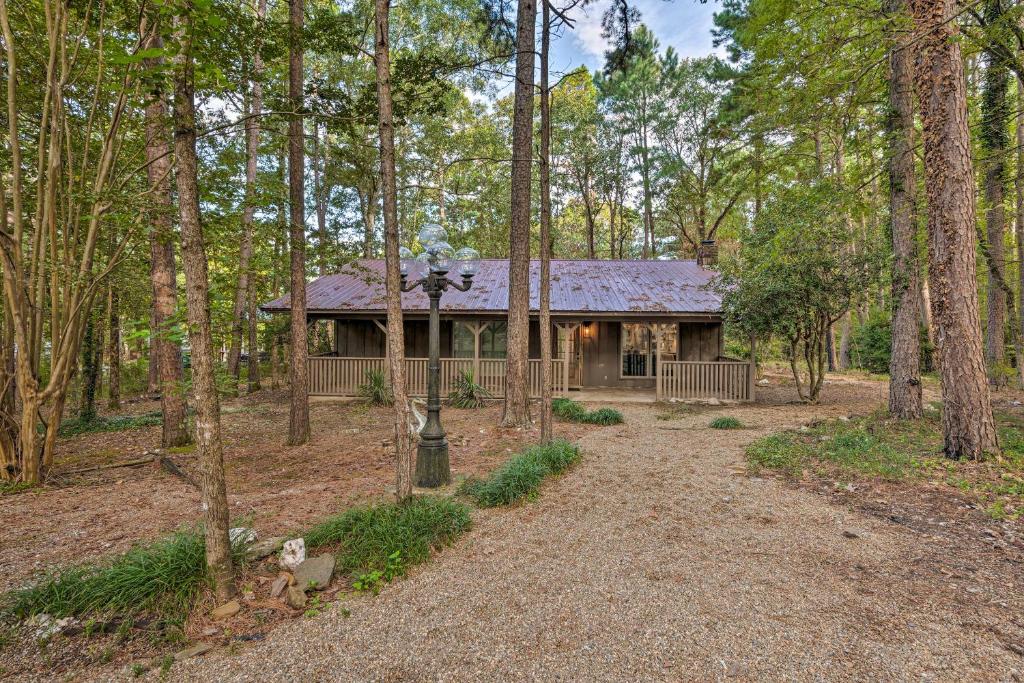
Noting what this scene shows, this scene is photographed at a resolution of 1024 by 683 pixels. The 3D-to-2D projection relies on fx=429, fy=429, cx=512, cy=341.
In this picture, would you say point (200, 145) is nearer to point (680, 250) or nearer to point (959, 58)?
point (959, 58)

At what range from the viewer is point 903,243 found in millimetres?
7074

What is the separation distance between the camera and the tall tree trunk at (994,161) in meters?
6.57

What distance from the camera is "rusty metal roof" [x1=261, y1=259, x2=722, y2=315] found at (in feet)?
35.1

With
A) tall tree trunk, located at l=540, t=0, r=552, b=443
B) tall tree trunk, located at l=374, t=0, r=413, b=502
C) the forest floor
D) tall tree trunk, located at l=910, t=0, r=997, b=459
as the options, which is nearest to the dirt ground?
the forest floor

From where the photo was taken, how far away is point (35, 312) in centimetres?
442

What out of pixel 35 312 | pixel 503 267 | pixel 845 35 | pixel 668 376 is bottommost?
pixel 668 376

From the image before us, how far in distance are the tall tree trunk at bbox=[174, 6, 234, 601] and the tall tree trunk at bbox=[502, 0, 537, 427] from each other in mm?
4851

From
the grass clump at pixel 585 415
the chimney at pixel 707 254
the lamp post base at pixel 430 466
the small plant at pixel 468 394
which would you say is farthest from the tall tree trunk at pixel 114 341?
the chimney at pixel 707 254

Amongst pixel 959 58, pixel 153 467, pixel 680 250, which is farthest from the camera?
pixel 680 250

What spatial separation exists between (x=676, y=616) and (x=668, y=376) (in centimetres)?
885

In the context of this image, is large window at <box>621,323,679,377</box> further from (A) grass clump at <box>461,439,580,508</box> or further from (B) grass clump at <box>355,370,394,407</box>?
(A) grass clump at <box>461,439,580,508</box>

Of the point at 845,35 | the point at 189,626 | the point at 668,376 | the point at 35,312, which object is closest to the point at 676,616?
the point at 189,626

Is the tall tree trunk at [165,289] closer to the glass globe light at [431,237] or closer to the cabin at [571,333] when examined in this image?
the glass globe light at [431,237]

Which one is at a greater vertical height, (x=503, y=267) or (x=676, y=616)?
(x=503, y=267)
